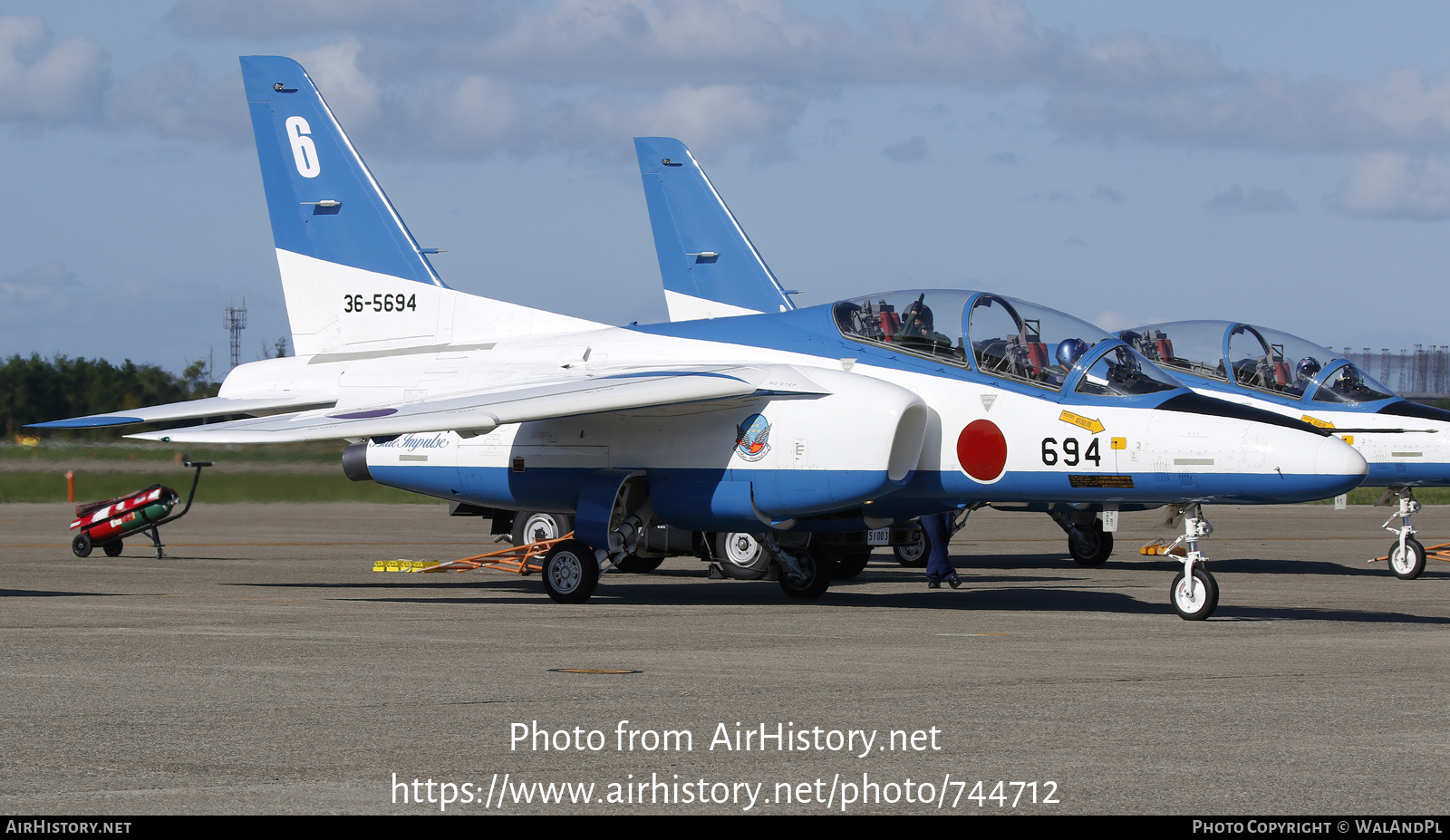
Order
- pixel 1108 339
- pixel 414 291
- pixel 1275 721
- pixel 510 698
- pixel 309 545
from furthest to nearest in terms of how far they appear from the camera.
→ 1. pixel 309 545
2. pixel 414 291
3. pixel 1108 339
4. pixel 510 698
5. pixel 1275 721

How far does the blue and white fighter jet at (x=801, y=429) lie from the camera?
1318cm

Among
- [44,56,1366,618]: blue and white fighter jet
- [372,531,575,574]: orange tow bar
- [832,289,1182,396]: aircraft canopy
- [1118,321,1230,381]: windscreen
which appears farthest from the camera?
[1118,321,1230,381]: windscreen

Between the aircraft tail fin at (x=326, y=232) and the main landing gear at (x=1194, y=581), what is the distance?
927 cm

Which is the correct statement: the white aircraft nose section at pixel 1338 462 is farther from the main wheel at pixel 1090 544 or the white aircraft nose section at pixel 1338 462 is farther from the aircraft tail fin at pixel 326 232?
the aircraft tail fin at pixel 326 232

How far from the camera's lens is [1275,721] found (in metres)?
7.70

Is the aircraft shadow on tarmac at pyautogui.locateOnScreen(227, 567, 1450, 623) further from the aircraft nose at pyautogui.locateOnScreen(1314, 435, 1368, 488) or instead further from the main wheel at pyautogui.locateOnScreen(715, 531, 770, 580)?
the aircraft nose at pyautogui.locateOnScreen(1314, 435, 1368, 488)

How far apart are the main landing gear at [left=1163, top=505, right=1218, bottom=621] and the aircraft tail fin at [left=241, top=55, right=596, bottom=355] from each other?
9.27m

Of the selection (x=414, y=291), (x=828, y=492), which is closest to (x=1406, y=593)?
(x=828, y=492)

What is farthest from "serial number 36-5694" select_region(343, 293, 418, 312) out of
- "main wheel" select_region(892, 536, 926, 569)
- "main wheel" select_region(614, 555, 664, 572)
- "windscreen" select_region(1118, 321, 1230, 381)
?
"windscreen" select_region(1118, 321, 1230, 381)

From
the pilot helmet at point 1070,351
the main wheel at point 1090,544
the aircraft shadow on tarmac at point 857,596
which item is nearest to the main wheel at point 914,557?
the aircraft shadow on tarmac at point 857,596

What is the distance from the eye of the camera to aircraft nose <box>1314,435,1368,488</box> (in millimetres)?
12289

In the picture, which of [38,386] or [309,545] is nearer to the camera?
[309,545]
